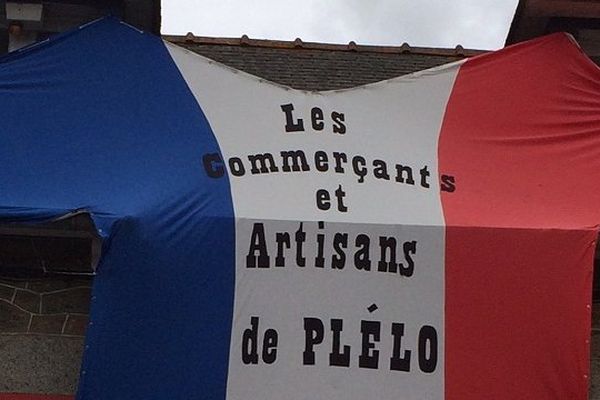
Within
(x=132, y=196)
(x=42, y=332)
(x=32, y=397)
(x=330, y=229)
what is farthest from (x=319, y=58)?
(x=32, y=397)

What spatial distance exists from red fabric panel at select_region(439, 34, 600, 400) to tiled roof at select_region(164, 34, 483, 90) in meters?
1.89

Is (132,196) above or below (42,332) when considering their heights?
above

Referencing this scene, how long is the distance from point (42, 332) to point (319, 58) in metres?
3.59

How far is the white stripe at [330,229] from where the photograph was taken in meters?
5.11

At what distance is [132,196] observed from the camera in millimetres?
5293

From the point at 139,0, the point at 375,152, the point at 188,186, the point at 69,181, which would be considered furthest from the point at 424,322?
the point at 139,0

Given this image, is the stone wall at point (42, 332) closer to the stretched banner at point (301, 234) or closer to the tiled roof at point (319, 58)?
the stretched banner at point (301, 234)

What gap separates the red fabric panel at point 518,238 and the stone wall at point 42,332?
2.15 m

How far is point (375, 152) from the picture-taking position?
18.9 feet

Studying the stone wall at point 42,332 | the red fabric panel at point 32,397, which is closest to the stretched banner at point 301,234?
the red fabric panel at point 32,397

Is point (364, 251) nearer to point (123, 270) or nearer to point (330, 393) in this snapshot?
point (330, 393)

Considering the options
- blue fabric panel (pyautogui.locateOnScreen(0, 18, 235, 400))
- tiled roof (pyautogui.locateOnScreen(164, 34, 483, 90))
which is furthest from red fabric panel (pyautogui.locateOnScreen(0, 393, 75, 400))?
tiled roof (pyautogui.locateOnScreen(164, 34, 483, 90))

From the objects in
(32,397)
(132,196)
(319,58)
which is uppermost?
(319,58)

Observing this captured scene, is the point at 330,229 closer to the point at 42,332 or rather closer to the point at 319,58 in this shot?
the point at 42,332
